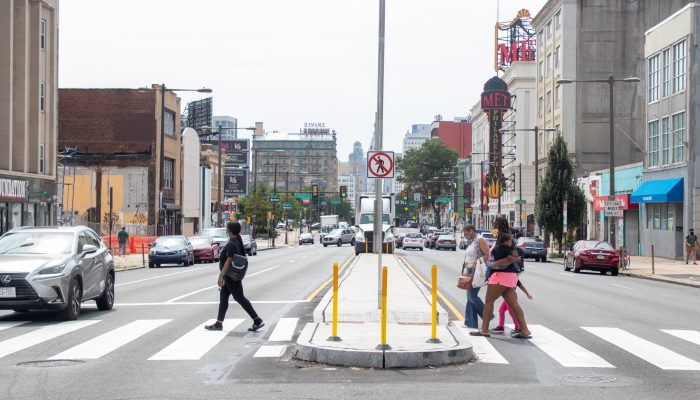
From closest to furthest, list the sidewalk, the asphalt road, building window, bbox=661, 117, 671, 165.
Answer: the asphalt road
the sidewalk
building window, bbox=661, 117, 671, 165

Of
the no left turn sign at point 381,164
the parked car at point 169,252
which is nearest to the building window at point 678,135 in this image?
the parked car at point 169,252

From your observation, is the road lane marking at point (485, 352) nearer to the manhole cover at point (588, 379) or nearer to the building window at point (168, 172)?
the manhole cover at point (588, 379)

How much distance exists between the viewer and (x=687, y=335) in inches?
590

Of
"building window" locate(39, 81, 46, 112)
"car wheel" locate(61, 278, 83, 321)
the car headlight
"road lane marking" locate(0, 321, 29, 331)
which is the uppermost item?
"building window" locate(39, 81, 46, 112)

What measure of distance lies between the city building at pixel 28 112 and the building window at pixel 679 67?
32014 mm

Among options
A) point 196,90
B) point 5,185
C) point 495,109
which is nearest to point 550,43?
point 495,109

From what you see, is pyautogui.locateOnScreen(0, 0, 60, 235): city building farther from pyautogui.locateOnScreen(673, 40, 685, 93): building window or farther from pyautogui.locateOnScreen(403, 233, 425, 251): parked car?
pyautogui.locateOnScreen(673, 40, 685, 93): building window

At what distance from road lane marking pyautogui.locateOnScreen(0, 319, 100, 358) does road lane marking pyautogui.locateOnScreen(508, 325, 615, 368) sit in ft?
23.3

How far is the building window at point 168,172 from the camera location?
70.8 m

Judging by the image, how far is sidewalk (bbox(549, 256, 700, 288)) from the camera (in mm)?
31841

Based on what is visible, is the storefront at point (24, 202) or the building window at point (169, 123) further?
the building window at point (169, 123)

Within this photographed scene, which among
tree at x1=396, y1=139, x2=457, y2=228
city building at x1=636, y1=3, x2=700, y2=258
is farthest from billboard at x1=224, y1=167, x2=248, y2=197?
city building at x1=636, y1=3, x2=700, y2=258

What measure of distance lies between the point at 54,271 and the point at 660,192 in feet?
128

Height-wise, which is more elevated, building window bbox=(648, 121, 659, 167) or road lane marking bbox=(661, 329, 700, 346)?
building window bbox=(648, 121, 659, 167)
